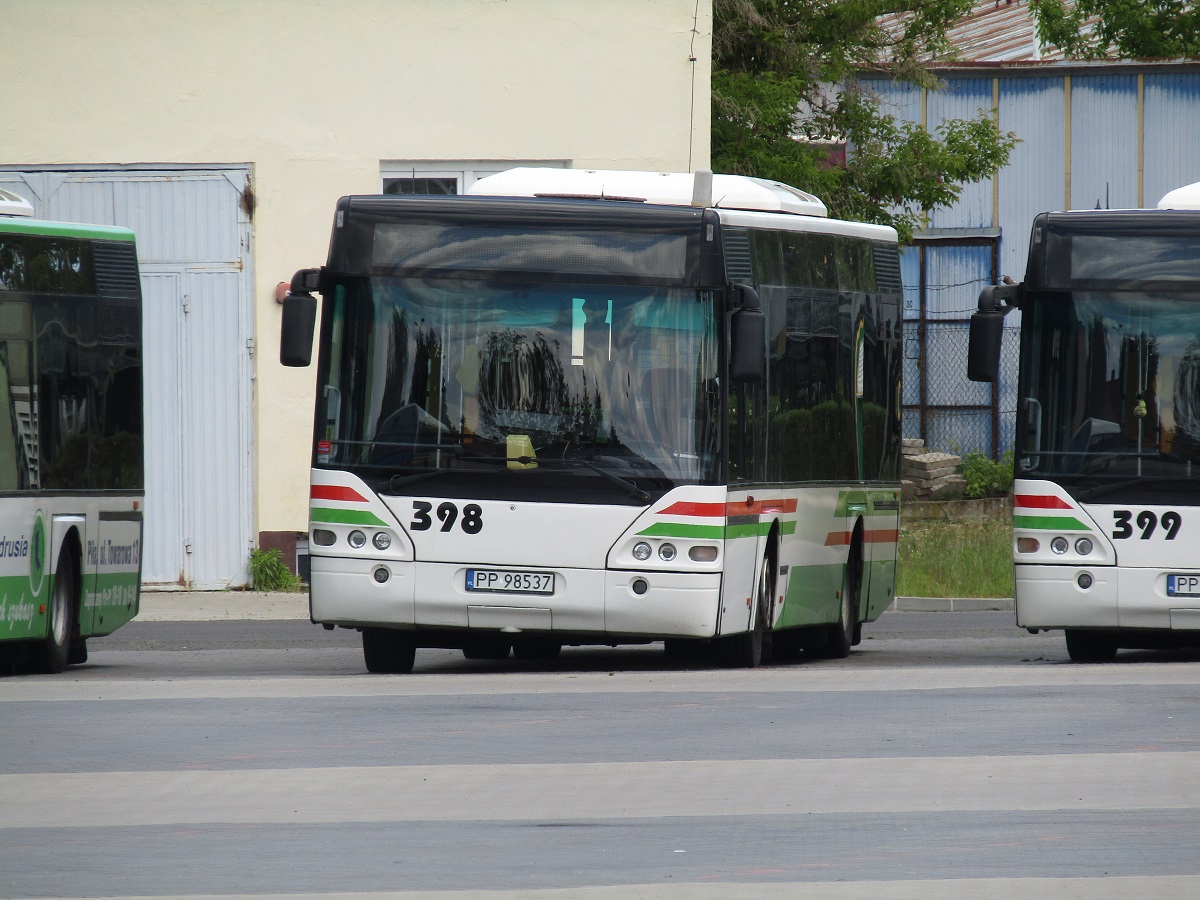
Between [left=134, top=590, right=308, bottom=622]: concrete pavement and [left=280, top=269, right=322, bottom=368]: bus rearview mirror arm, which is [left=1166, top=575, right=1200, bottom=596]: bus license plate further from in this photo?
[left=134, top=590, right=308, bottom=622]: concrete pavement

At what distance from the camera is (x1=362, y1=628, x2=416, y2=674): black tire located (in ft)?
48.9

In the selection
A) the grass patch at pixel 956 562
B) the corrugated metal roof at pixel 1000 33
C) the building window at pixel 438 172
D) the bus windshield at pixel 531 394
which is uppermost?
the corrugated metal roof at pixel 1000 33

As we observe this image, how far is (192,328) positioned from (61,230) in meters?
9.27

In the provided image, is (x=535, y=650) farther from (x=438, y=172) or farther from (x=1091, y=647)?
(x=438, y=172)

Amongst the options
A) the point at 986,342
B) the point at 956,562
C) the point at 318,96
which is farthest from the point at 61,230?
the point at 956,562

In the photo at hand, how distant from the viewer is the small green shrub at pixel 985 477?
37.2 meters

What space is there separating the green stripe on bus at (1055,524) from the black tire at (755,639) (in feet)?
5.55

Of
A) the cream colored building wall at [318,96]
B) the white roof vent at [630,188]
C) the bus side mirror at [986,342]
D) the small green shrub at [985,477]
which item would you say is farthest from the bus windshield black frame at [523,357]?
the small green shrub at [985,477]

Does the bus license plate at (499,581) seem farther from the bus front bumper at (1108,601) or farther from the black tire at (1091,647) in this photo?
the black tire at (1091,647)

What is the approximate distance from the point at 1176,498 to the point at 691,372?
11.3 feet

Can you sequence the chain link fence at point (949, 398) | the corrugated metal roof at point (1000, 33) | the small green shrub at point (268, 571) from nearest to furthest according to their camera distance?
the small green shrub at point (268, 571)
the chain link fence at point (949, 398)
the corrugated metal roof at point (1000, 33)

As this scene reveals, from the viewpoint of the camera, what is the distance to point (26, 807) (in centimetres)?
863

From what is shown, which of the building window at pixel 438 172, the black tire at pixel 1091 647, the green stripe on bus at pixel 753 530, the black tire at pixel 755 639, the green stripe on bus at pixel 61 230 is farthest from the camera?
the building window at pixel 438 172

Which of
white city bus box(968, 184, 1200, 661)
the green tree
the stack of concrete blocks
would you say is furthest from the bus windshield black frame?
the stack of concrete blocks
